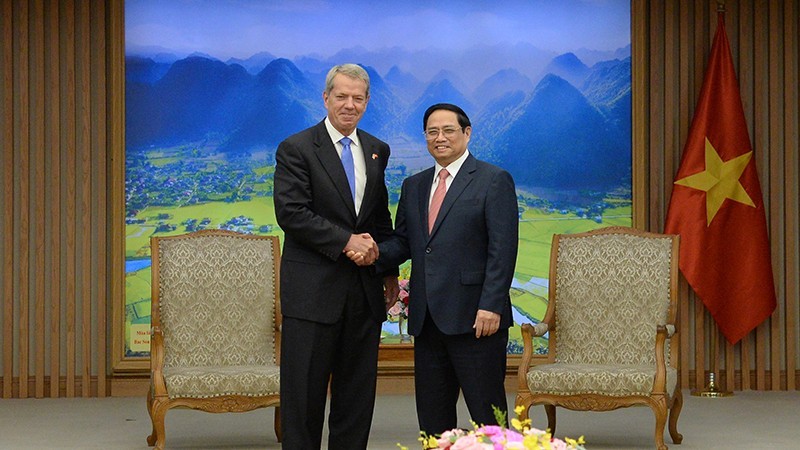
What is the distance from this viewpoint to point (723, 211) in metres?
7.74

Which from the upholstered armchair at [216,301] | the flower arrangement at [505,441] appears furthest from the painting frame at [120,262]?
the flower arrangement at [505,441]

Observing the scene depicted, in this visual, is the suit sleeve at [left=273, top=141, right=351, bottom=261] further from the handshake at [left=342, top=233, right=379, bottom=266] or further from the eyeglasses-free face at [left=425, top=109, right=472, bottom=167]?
the eyeglasses-free face at [left=425, top=109, right=472, bottom=167]

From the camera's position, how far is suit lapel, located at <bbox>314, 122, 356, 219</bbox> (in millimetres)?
4270

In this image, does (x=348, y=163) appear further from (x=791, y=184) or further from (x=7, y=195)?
(x=791, y=184)

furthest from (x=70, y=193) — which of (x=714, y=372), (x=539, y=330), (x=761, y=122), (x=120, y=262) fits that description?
(x=761, y=122)

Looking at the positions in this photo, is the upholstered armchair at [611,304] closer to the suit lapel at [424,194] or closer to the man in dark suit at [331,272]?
the suit lapel at [424,194]

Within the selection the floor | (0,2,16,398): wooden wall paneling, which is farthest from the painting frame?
(0,2,16,398): wooden wall paneling

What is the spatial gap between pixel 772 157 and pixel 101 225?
14.6ft

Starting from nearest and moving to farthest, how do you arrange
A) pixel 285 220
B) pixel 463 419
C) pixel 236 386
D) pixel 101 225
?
pixel 285 220 → pixel 236 386 → pixel 463 419 → pixel 101 225

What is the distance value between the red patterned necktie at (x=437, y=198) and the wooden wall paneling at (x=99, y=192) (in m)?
3.81

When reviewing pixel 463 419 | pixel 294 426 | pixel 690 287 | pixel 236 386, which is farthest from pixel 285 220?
pixel 690 287

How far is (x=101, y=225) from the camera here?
771 centimetres

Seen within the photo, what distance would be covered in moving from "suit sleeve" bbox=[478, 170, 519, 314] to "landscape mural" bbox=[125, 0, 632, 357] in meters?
3.47

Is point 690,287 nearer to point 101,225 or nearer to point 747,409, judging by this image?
point 747,409
